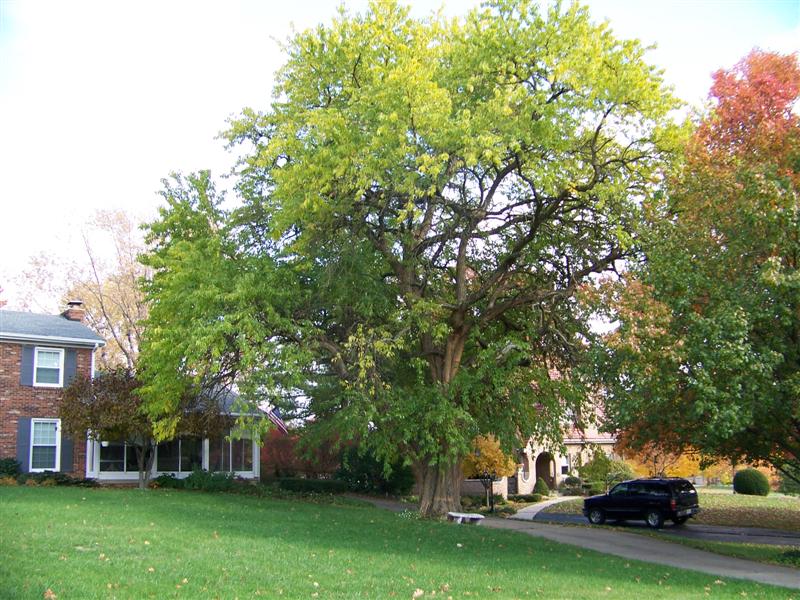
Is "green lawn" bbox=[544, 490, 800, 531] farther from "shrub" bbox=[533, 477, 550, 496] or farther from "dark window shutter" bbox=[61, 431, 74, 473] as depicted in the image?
"dark window shutter" bbox=[61, 431, 74, 473]

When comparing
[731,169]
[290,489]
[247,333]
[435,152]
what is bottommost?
[290,489]

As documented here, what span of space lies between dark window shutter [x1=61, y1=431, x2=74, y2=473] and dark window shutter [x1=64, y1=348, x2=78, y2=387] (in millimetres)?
2269

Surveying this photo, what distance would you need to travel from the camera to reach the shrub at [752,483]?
37.1 meters

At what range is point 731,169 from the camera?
14031 millimetres

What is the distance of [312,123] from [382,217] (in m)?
3.78

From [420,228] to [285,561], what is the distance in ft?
33.4

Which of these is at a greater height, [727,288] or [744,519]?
[727,288]

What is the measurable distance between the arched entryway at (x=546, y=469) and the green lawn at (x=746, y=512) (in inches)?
419

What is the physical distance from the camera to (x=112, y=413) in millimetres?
25344

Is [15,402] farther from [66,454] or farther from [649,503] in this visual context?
[649,503]

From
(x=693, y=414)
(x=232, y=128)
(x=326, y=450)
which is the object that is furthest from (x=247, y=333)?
(x=326, y=450)

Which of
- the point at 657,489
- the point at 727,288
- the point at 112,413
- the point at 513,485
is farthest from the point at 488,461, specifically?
the point at 727,288

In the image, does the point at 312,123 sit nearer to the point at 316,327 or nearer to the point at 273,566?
the point at 316,327

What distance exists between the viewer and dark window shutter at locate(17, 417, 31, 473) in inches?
1053
